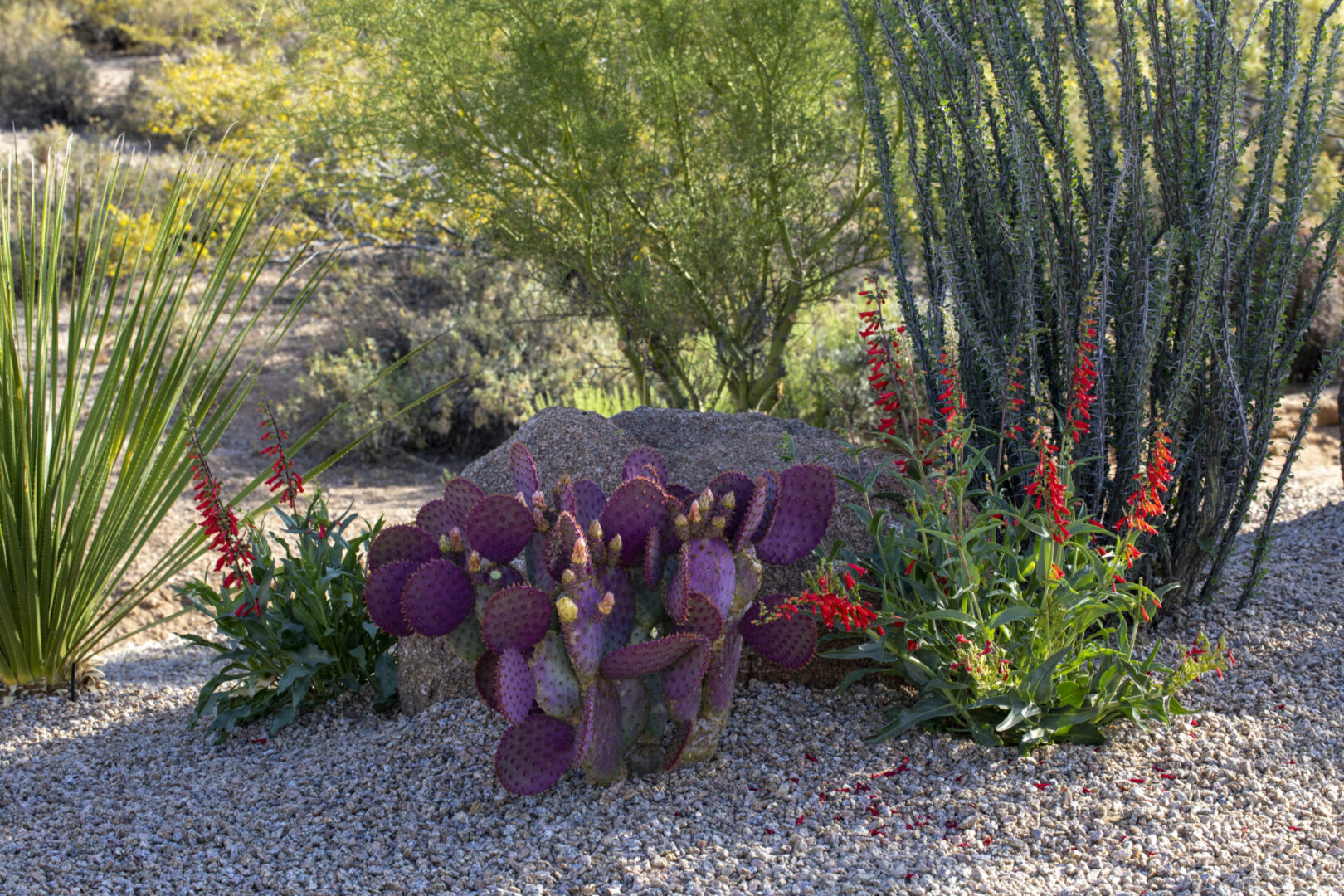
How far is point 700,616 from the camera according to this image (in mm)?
2221

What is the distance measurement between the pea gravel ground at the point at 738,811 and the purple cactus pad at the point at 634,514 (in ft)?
1.74

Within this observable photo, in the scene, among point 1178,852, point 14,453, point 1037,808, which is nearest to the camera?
point 1178,852

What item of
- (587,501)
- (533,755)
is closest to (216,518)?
(587,501)

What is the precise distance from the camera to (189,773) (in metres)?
2.67

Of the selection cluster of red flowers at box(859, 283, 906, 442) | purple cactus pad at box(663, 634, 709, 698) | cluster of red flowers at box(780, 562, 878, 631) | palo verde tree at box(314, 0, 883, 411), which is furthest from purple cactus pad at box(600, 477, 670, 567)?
palo verde tree at box(314, 0, 883, 411)

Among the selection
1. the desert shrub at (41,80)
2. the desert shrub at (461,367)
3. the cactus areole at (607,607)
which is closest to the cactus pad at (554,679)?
the cactus areole at (607,607)

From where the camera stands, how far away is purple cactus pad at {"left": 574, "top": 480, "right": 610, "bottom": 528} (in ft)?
8.13

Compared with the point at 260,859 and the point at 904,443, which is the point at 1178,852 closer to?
the point at 904,443

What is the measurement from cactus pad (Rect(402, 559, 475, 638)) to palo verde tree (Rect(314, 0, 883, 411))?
252 centimetres

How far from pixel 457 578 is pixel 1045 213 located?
5.69 ft

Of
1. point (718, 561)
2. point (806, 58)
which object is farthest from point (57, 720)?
point (806, 58)

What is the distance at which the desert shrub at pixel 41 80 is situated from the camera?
48.7ft

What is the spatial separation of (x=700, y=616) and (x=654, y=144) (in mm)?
3181

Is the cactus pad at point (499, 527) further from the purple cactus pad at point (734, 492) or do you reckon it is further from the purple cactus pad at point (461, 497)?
the purple cactus pad at point (734, 492)
